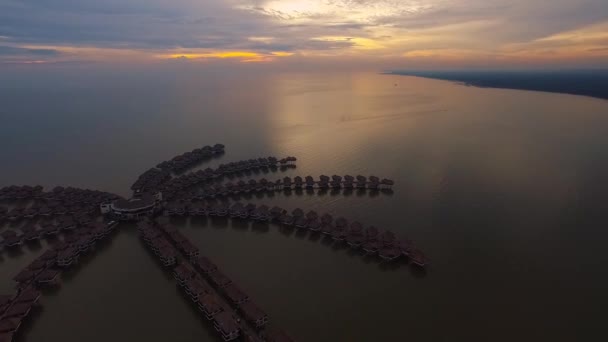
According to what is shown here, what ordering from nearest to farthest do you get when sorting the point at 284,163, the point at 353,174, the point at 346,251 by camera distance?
the point at 346,251, the point at 353,174, the point at 284,163

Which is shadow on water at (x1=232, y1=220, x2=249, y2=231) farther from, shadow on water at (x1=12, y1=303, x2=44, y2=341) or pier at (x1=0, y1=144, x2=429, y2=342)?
shadow on water at (x1=12, y1=303, x2=44, y2=341)

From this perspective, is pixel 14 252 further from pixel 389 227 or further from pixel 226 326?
pixel 389 227

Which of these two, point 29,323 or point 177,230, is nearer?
point 29,323

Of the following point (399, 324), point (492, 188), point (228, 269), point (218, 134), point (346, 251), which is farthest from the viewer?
point (218, 134)

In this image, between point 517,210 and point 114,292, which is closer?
point 114,292

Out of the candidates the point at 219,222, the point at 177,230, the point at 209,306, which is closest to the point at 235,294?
the point at 209,306

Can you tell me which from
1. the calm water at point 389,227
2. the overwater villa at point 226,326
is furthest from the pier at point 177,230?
the calm water at point 389,227

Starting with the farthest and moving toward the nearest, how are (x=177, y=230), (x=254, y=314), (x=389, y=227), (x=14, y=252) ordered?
(x=389, y=227) < (x=177, y=230) < (x=14, y=252) < (x=254, y=314)

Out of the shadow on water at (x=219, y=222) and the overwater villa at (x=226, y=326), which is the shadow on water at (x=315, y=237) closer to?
the shadow on water at (x=219, y=222)

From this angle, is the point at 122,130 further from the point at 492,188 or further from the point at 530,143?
the point at 530,143

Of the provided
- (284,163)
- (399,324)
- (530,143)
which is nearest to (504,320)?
(399,324)
